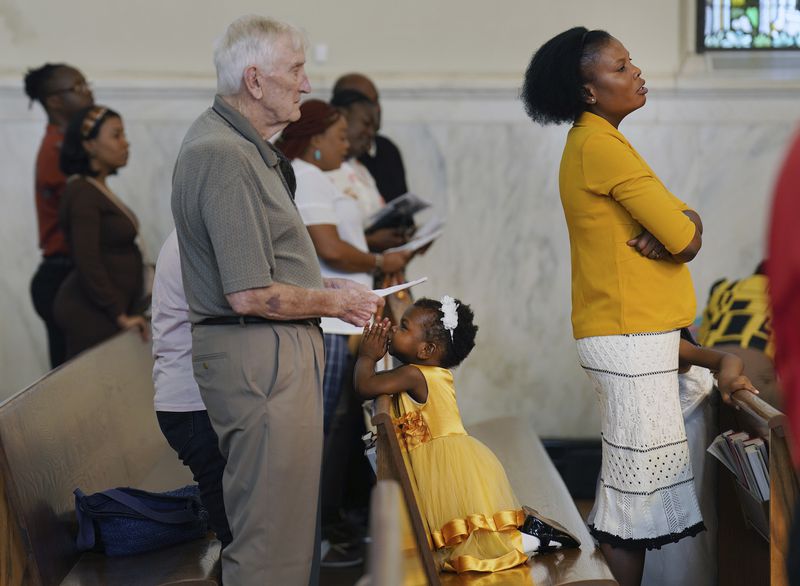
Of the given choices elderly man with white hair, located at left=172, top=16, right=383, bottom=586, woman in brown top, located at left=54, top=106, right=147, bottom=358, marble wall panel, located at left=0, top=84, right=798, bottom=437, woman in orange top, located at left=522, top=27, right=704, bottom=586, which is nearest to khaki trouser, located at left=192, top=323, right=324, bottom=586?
elderly man with white hair, located at left=172, top=16, right=383, bottom=586

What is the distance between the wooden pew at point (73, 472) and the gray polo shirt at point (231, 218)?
0.71 m

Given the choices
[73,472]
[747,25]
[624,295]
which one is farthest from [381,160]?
[624,295]

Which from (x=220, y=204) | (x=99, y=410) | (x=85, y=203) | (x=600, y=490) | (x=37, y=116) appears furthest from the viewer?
(x=37, y=116)

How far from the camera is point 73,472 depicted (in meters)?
3.40

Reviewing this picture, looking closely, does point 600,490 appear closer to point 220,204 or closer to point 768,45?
point 220,204

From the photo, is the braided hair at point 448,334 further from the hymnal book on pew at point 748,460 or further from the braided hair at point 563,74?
the hymnal book on pew at point 748,460

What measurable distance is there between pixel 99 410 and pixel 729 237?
3.47 m

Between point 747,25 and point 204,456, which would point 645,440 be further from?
point 747,25

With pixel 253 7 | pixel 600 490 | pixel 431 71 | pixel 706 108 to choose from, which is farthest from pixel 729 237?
pixel 600 490

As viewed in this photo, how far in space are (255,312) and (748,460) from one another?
134 centimetres

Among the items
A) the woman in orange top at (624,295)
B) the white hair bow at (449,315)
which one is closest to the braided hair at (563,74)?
the woman in orange top at (624,295)

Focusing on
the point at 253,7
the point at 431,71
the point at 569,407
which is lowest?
the point at 569,407

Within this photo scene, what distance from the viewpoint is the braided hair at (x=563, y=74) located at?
3029 mm

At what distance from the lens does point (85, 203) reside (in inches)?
179
